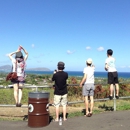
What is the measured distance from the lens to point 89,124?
7.12 m

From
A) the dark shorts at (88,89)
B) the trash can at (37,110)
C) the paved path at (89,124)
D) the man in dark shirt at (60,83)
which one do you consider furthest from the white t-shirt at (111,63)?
the trash can at (37,110)

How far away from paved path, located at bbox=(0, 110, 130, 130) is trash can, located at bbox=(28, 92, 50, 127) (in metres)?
0.19

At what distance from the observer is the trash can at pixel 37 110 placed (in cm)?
686

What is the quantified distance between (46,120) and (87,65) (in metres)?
2.36

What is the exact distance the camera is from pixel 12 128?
681 centimetres

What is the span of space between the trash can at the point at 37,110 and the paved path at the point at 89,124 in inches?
7.4

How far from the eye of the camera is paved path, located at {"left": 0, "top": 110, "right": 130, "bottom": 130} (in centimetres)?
680

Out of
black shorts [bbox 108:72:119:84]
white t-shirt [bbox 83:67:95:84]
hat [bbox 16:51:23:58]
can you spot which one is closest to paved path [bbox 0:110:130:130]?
white t-shirt [bbox 83:67:95:84]

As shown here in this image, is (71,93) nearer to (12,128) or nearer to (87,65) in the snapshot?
(87,65)

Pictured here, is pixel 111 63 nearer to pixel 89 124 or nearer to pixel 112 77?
pixel 112 77

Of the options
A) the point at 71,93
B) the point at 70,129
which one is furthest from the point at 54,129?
the point at 71,93

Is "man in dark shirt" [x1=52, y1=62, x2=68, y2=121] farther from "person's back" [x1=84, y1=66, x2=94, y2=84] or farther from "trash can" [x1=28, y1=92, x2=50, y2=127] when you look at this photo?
"person's back" [x1=84, y1=66, x2=94, y2=84]

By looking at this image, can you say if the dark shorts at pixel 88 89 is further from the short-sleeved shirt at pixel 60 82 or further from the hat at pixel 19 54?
the hat at pixel 19 54

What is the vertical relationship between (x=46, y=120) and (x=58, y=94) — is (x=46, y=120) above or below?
below
